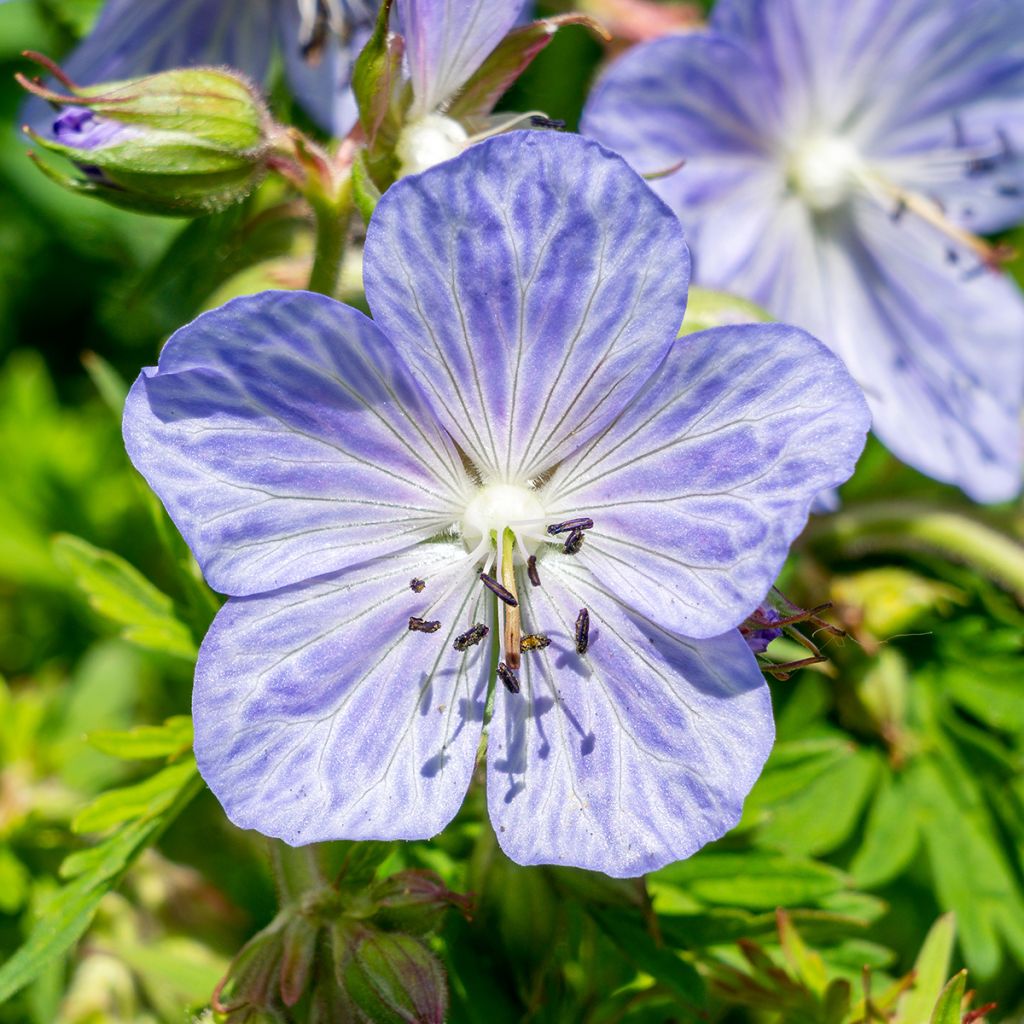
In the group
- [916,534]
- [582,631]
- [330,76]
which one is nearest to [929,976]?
[582,631]

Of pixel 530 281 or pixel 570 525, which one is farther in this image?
pixel 570 525

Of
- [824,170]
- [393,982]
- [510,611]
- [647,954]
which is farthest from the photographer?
[824,170]

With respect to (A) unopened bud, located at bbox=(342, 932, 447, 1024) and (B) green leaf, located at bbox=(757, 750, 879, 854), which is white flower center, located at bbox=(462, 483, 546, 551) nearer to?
(A) unopened bud, located at bbox=(342, 932, 447, 1024)

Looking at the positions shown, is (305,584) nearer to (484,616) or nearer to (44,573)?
(484,616)

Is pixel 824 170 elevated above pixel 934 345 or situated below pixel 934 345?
above

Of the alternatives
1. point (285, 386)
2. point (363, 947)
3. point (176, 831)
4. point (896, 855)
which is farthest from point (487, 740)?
point (176, 831)

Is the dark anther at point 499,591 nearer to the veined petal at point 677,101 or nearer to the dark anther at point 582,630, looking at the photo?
the dark anther at point 582,630

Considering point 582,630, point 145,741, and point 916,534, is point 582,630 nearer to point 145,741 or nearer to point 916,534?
point 145,741

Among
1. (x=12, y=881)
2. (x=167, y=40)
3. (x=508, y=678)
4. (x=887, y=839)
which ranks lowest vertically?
(x=12, y=881)

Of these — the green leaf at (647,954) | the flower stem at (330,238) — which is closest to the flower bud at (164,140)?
the flower stem at (330,238)
